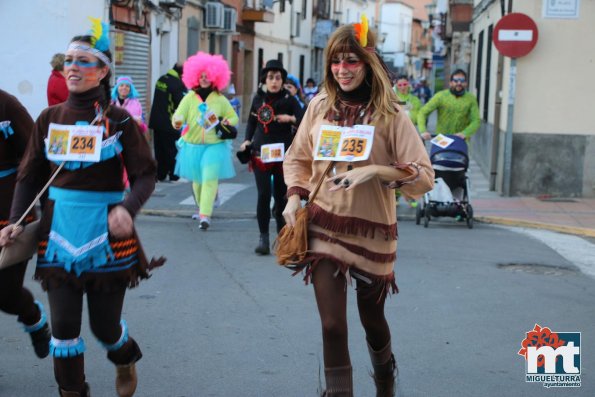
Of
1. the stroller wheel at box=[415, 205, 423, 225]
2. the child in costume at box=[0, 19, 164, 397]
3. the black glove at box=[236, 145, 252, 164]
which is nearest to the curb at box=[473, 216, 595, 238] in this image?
the stroller wheel at box=[415, 205, 423, 225]

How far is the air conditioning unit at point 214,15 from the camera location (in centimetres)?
2700

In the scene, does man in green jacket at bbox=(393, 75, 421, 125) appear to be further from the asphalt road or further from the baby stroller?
the asphalt road

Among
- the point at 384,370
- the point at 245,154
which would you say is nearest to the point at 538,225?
the point at 245,154

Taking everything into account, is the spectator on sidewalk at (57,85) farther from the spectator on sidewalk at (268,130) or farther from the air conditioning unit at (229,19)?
the air conditioning unit at (229,19)

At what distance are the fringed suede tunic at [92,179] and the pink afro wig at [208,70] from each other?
620cm

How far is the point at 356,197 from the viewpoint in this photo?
4.48m

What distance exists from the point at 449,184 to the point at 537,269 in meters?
2.67

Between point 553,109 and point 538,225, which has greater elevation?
point 553,109

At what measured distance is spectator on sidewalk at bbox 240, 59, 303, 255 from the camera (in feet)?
30.3

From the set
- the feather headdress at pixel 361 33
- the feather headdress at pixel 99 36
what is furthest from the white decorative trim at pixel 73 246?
the feather headdress at pixel 361 33

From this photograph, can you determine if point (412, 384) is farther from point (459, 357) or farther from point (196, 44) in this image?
point (196, 44)

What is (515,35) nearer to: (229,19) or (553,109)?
(553,109)

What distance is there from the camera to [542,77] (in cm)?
1430

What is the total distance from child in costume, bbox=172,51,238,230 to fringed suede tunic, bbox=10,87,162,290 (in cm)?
601
